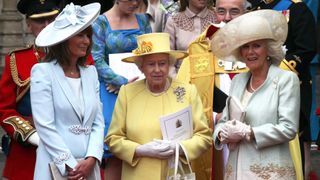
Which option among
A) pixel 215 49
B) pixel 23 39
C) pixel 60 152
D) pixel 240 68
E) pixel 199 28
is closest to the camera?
pixel 60 152

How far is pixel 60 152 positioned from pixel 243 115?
1.24 meters

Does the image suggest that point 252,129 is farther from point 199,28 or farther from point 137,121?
point 199,28

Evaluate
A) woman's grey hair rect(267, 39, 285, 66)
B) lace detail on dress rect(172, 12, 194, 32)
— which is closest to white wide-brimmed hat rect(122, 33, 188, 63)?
woman's grey hair rect(267, 39, 285, 66)

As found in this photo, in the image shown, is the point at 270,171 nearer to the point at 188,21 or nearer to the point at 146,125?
the point at 146,125

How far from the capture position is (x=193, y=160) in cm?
729

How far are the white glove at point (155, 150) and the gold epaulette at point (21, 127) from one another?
88 cm

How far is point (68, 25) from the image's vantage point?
6.64 meters

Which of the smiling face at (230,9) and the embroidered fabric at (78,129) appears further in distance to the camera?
the smiling face at (230,9)

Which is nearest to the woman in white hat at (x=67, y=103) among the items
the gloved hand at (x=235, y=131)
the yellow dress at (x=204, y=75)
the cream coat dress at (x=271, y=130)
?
the gloved hand at (x=235, y=131)

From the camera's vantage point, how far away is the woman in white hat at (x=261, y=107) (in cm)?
647

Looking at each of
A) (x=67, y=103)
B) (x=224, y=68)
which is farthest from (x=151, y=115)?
(x=224, y=68)

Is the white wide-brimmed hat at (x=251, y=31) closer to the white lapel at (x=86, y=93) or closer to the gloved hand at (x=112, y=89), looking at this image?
the white lapel at (x=86, y=93)

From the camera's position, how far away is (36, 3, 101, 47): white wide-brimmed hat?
21.5ft

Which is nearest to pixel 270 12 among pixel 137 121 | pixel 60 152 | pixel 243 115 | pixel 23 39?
pixel 243 115
